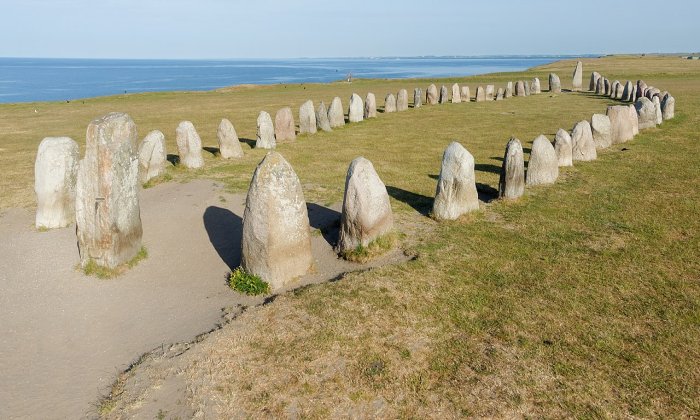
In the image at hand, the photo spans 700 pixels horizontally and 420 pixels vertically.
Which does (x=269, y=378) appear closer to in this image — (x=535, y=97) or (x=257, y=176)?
(x=257, y=176)

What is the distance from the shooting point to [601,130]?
1833cm

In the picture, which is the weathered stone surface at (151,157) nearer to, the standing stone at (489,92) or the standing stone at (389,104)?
the standing stone at (389,104)

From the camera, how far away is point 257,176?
8133 millimetres

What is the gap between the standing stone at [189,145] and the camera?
16312 mm

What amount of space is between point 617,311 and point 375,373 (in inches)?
152

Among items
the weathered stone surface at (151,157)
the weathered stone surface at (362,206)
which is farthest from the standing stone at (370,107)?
the weathered stone surface at (362,206)

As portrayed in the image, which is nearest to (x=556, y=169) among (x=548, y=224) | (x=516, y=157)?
(x=516, y=157)

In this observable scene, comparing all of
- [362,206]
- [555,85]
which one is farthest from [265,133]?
[555,85]

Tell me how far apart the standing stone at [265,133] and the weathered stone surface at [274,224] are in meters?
11.8

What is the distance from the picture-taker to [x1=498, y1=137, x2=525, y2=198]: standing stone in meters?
12.1

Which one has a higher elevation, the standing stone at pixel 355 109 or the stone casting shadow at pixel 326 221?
the standing stone at pixel 355 109

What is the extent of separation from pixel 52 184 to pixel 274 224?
20.6ft

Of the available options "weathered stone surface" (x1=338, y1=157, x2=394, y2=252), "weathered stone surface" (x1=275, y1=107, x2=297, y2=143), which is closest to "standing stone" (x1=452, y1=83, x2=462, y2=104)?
"weathered stone surface" (x1=275, y1=107, x2=297, y2=143)

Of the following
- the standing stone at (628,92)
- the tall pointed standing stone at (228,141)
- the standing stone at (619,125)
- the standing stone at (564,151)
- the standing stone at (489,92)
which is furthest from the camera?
the standing stone at (489,92)
